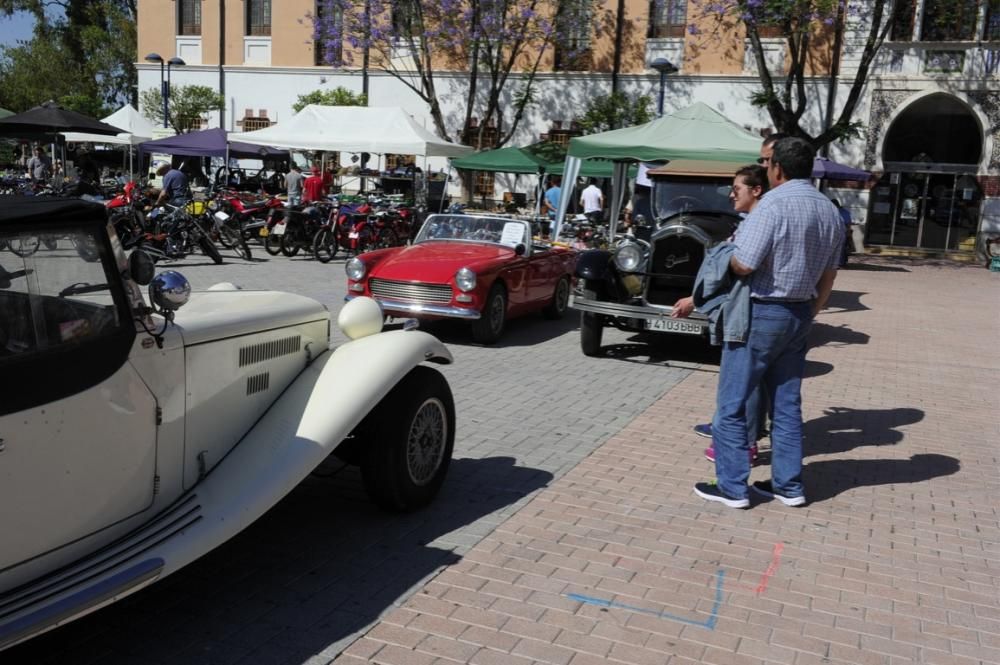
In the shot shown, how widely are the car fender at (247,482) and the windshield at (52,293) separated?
739 mm

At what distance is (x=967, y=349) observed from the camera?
37.0 ft

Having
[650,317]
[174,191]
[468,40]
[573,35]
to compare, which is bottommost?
[650,317]

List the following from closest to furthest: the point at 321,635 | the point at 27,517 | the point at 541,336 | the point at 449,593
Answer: the point at 27,517 < the point at 321,635 < the point at 449,593 < the point at 541,336

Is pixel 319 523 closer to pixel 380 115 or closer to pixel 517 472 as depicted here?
pixel 517 472

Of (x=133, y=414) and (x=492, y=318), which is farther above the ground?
(x=133, y=414)

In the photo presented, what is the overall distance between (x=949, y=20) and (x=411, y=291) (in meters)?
21.2

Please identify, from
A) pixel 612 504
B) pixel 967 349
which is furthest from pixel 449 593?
pixel 967 349

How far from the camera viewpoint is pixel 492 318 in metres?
9.90

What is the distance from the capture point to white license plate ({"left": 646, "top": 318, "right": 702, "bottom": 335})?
8.92 meters

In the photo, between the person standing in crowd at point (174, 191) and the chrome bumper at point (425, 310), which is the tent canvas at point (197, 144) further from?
the chrome bumper at point (425, 310)

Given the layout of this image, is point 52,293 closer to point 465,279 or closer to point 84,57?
point 465,279

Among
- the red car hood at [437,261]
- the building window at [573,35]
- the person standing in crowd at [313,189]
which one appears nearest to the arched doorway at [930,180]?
the building window at [573,35]

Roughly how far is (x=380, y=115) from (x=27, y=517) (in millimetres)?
16320

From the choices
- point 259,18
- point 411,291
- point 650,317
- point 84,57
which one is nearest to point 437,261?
point 411,291
